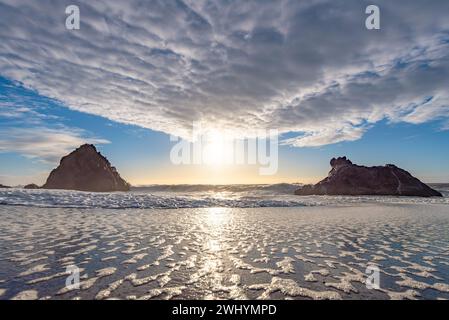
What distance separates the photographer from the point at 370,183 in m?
48.6

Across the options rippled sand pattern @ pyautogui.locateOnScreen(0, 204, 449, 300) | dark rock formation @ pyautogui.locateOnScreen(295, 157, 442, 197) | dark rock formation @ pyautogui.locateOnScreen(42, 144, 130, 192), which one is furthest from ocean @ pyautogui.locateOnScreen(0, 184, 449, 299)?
dark rock formation @ pyautogui.locateOnScreen(42, 144, 130, 192)

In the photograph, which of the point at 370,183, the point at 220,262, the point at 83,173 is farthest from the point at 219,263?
the point at 83,173

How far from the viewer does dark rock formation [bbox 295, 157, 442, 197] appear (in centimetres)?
4608

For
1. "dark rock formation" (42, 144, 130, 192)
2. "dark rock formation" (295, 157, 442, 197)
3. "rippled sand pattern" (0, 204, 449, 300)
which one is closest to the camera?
"rippled sand pattern" (0, 204, 449, 300)

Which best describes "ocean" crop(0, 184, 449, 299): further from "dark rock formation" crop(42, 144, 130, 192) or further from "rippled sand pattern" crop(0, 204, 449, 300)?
"dark rock formation" crop(42, 144, 130, 192)

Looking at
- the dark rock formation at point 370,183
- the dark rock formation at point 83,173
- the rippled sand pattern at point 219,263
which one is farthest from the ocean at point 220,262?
the dark rock formation at point 83,173

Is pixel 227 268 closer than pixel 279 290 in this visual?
No

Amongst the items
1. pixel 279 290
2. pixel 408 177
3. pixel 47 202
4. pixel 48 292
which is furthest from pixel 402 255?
pixel 408 177

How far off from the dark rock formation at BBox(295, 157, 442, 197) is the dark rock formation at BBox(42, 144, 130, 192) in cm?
4006

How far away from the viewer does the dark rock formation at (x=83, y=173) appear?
5466cm
